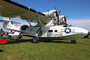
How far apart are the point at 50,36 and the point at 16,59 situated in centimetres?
789

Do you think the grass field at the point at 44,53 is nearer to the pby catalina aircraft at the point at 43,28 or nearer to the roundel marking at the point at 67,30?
the pby catalina aircraft at the point at 43,28

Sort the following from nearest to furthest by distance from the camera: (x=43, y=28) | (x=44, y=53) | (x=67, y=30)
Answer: (x=44, y=53) < (x=67, y=30) < (x=43, y=28)

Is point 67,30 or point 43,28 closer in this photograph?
point 67,30

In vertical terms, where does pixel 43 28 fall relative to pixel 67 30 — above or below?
above

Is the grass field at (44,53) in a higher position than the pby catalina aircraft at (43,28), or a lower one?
lower

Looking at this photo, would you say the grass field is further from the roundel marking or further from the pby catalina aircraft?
the roundel marking

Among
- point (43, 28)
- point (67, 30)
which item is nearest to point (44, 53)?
point (67, 30)

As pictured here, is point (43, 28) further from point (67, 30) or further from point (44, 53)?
point (44, 53)

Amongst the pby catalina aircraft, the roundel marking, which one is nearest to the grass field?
the pby catalina aircraft

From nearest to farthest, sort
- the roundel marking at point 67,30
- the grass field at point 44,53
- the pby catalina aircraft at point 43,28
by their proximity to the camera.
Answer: the grass field at point 44,53, the pby catalina aircraft at point 43,28, the roundel marking at point 67,30

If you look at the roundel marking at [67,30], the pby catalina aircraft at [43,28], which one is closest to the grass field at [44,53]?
the pby catalina aircraft at [43,28]

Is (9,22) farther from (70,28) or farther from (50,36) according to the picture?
(70,28)

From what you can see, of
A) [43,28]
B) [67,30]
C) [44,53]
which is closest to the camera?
[44,53]

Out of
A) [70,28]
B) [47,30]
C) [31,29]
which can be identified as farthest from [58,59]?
[31,29]
